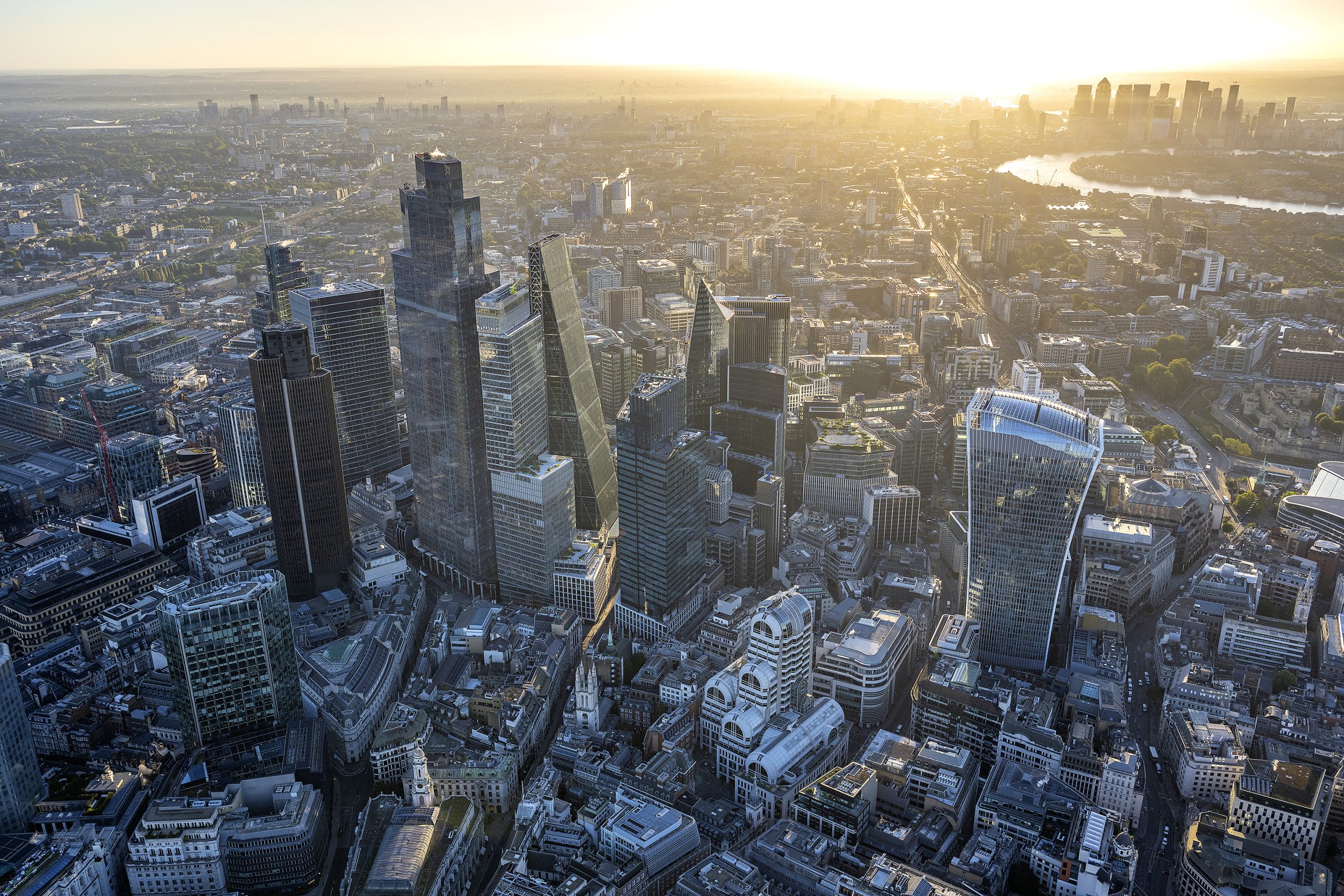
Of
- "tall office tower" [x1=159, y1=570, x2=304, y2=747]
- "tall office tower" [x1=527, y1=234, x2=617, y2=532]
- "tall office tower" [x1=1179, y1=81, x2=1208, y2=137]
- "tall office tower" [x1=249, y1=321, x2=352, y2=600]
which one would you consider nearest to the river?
"tall office tower" [x1=1179, y1=81, x2=1208, y2=137]

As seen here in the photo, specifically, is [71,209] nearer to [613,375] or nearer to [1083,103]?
[613,375]

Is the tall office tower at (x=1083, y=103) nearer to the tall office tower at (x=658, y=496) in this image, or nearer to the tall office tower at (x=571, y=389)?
the tall office tower at (x=571, y=389)

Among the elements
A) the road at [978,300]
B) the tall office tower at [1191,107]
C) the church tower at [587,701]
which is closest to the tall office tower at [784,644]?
the church tower at [587,701]

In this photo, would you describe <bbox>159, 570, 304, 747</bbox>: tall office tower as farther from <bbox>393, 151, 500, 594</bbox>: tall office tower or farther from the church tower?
<bbox>393, 151, 500, 594</bbox>: tall office tower

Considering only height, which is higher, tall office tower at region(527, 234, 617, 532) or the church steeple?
tall office tower at region(527, 234, 617, 532)

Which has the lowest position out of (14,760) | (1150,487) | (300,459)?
(14,760)

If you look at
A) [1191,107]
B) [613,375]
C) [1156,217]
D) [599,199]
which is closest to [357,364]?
[613,375]
